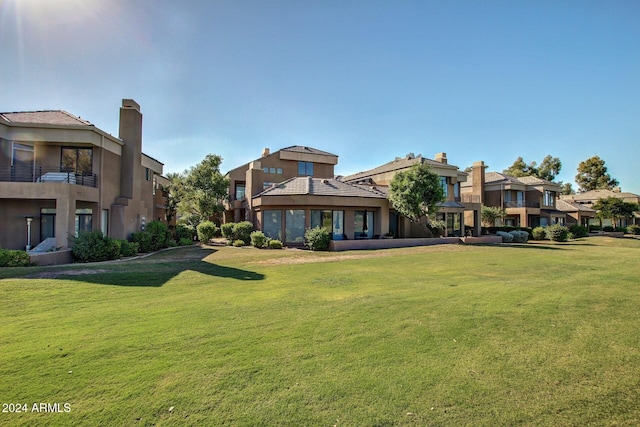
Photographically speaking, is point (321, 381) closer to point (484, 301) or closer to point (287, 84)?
point (484, 301)

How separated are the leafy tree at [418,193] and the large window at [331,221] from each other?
4.77 metres

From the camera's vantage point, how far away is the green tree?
3153cm

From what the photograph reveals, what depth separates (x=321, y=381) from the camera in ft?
13.9

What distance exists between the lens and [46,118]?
18547 millimetres

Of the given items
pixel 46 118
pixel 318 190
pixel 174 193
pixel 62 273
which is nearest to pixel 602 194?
pixel 318 190

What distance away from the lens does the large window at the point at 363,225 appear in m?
26.0

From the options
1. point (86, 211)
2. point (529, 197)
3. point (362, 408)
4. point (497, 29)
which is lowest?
point (362, 408)

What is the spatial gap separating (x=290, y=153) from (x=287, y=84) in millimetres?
15732

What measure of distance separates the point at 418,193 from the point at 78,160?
894 inches

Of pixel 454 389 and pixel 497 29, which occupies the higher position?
pixel 497 29

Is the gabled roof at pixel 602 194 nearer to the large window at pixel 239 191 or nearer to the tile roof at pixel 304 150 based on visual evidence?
the tile roof at pixel 304 150

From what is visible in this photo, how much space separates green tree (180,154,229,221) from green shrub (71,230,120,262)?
51.8 ft

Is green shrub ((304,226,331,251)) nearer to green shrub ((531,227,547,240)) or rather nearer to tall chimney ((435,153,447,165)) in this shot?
tall chimney ((435,153,447,165))

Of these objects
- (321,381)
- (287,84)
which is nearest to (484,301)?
(321,381)
